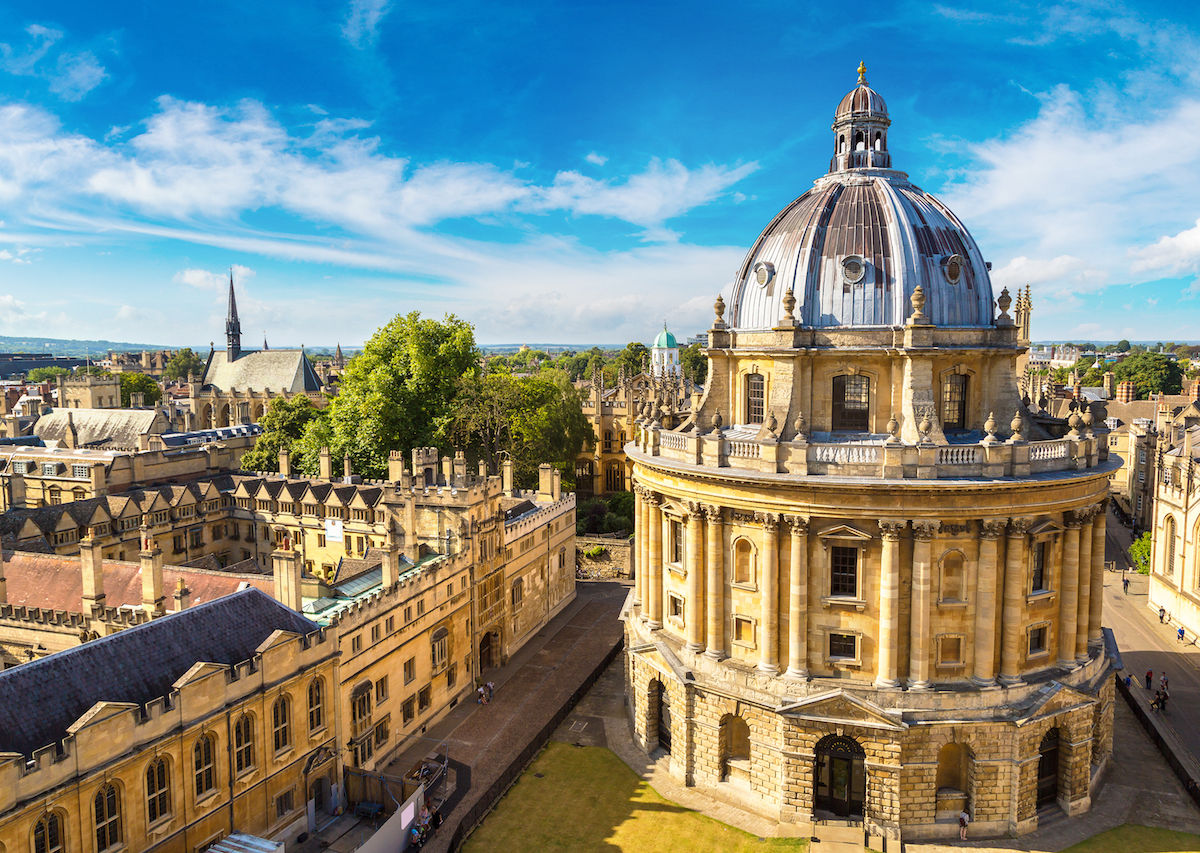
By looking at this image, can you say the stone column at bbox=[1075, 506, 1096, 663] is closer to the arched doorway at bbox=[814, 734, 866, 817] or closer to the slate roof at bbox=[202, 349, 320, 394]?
the arched doorway at bbox=[814, 734, 866, 817]

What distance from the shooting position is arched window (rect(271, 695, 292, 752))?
27781mm

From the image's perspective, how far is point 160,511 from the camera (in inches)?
1994

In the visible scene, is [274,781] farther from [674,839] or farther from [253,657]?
[674,839]

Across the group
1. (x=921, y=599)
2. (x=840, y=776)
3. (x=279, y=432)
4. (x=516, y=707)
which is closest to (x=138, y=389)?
(x=279, y=432)

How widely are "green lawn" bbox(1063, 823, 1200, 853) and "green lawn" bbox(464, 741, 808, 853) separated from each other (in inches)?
424

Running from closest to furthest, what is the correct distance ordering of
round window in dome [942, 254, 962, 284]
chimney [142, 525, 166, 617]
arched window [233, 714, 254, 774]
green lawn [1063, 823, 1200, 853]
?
1. arched window [233, 714, 254, 774]
2. green lawn [1063, 823, 1200, 853]
3. chimney [142, 525, 166, 617]
4. round window in dome [942, 254, 962, 284]

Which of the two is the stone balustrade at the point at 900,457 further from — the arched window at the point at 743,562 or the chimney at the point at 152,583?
the chimney at the point at 152,583

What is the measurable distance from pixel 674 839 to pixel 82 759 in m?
19.9

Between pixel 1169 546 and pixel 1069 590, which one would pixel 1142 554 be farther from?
pixel 1069 590

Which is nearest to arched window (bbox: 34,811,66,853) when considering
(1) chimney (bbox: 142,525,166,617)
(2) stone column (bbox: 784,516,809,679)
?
(1) chimney (bbox: 142,525,166,617)

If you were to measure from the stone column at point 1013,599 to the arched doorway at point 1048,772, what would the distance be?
3647mm

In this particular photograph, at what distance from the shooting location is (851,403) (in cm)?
3372

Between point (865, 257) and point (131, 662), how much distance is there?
1197 inches

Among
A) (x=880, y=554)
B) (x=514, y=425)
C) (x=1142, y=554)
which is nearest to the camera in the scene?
(x=880, y=554)
